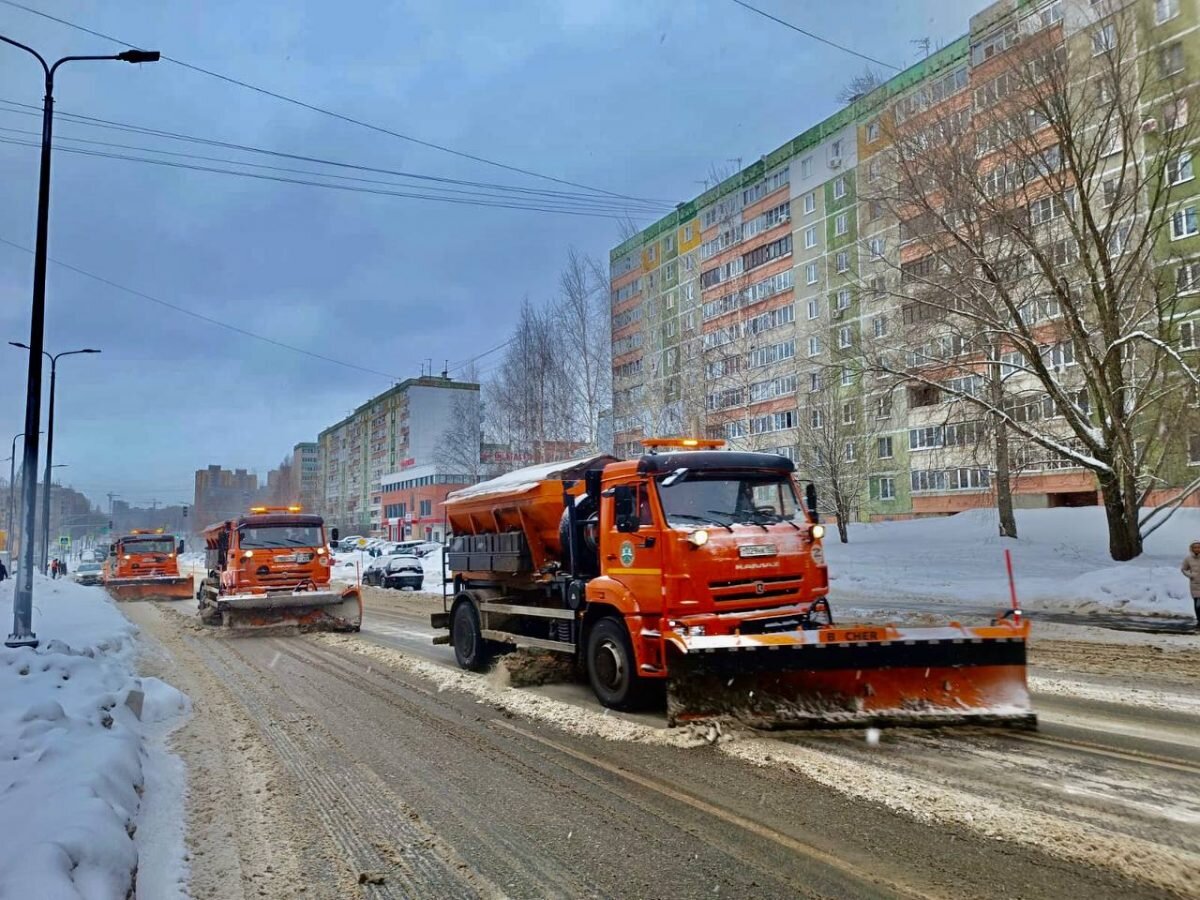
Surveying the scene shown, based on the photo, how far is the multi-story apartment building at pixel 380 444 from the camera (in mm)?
108312

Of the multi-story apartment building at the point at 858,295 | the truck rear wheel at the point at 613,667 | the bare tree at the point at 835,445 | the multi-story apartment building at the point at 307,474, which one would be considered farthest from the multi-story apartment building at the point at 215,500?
A: the truck rear wheel at the point at 613,667

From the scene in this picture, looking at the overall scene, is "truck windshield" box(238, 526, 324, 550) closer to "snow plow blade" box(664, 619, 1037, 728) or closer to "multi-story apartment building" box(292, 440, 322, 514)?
"snow plow blade" box(664, 619, 1037, 728)

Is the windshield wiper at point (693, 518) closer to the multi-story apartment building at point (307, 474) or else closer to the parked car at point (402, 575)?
the parked car at point (402, 575)

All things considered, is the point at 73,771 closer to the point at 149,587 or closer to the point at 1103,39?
the point at 1103,39

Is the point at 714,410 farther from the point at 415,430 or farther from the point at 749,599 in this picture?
the point at 415,430

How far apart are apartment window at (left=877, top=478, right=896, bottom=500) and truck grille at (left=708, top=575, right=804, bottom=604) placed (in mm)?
40662

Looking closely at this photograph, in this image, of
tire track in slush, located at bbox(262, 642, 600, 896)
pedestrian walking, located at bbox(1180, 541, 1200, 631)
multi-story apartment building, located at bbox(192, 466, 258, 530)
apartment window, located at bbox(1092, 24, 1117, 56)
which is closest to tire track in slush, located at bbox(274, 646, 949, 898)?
tire track in slush, located at bbox(262, 642, 600, 896)

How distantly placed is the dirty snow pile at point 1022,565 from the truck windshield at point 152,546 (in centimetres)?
2386

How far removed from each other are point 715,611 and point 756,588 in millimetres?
492

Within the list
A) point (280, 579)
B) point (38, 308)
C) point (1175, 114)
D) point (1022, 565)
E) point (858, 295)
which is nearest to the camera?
point (38, 308)

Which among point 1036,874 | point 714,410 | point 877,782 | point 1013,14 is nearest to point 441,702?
point 877,782

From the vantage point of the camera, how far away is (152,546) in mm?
29859

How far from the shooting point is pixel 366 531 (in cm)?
11769

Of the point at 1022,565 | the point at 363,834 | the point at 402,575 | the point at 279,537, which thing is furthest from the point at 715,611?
the point at 402,575
